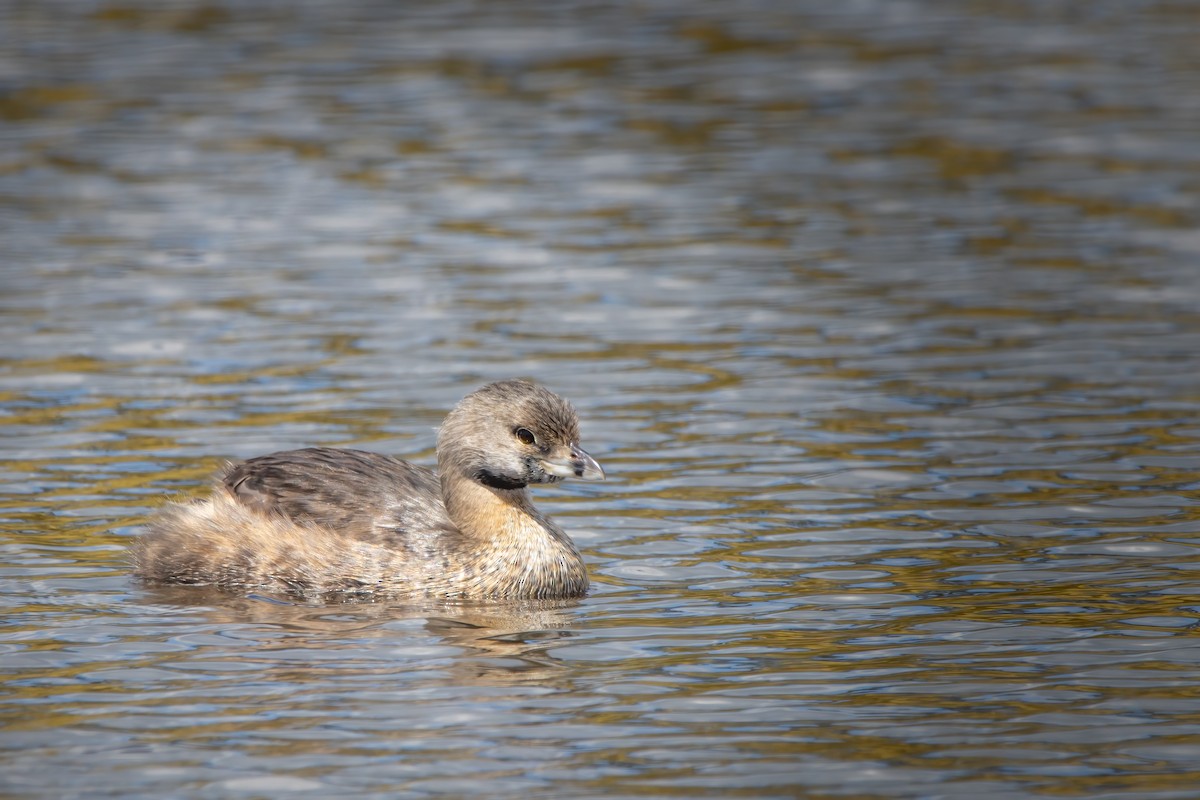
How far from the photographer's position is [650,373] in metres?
14.6

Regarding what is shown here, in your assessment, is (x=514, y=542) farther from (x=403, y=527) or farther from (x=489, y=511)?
(x=403, y=527)

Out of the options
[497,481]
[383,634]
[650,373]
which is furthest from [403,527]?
[650,373]

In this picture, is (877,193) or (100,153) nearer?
(877,193)

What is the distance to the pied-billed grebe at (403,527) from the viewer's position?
33.6 feet

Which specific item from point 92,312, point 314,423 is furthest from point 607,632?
point 92,312

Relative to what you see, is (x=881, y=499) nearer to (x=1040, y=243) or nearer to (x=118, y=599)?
(x=118, y=599)

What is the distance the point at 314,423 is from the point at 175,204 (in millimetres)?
7120

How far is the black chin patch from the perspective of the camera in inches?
413

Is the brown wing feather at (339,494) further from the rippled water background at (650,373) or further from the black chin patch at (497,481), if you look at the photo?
the rippled water background at (650,373)

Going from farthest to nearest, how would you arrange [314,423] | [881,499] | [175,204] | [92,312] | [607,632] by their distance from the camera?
[175,204] < [92,312] < [314,423] < [881,499] < [607,632]

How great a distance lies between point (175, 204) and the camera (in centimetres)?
1973

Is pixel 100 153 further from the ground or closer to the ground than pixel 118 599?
further from the ground

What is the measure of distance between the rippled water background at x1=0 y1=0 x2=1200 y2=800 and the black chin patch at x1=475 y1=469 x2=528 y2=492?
704 mm

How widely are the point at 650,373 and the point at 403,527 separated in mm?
4507
